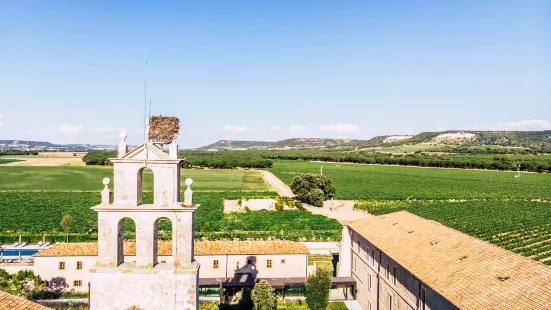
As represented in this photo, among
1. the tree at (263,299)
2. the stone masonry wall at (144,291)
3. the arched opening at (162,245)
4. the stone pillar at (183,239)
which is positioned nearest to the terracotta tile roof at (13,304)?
the stone masonry wall at (144,291)

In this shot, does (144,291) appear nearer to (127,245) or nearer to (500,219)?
(127,245)

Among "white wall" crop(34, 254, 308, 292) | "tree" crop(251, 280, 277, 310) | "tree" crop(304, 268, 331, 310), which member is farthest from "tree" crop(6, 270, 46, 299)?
"tree" crop(304, 268, 331, 310)

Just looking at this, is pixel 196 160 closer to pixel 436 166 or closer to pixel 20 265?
pixel 436 166

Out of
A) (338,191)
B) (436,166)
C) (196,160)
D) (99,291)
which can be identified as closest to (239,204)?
(338,191)

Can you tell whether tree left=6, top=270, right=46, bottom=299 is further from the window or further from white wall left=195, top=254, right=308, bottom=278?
the window

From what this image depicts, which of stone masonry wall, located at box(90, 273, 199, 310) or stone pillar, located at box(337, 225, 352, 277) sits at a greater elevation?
stone masonry wall, located at box(90, 273, 199, 310)

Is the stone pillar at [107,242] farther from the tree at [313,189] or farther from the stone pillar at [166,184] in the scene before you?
the tree at [313,189]

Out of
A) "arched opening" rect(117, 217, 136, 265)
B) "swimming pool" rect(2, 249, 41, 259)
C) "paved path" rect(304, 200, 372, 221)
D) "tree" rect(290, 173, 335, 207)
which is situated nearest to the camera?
"arched opening" rect(117, 217, 136, 265)
